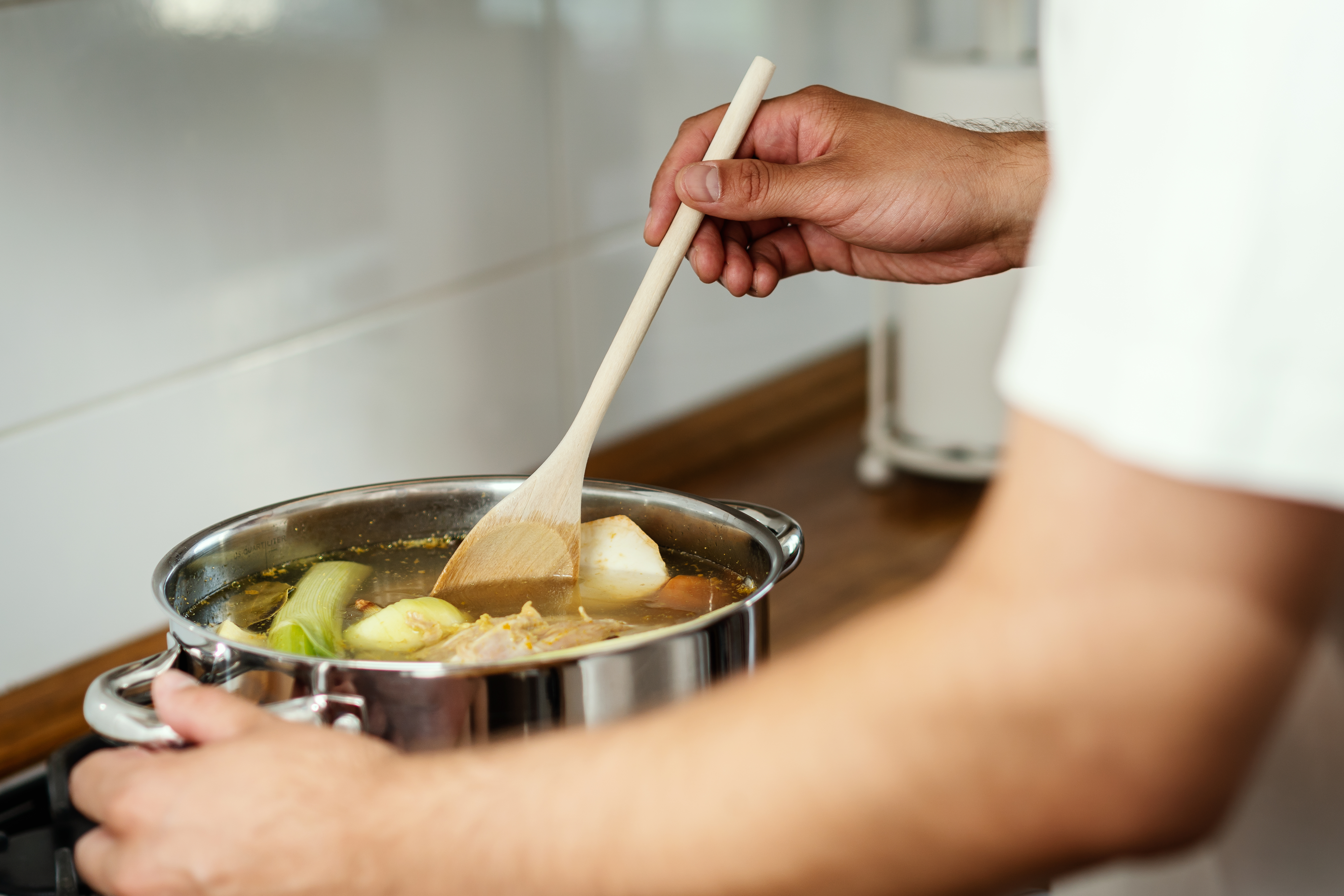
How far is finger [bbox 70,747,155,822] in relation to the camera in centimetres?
43

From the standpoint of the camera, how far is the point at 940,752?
31cm

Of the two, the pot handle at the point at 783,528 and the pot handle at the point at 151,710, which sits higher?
the pot handle at the point at 783,528

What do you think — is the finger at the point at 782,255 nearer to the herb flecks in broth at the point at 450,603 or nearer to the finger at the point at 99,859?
the herb flecks in broth at the point at 450,603

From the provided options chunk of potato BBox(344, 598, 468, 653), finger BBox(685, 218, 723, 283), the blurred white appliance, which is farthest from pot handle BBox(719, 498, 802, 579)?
the blurred white appliance

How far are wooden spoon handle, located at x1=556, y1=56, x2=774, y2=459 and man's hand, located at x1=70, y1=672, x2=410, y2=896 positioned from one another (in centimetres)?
25

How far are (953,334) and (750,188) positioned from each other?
73cm

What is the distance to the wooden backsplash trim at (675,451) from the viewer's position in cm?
90

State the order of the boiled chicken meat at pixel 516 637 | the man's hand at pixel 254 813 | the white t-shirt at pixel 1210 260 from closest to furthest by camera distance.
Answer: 1. the white t-shirt at pixel 1210 260
2. the man's hand at pixel 254 813
3. the boiled chicken meat at pixel 516 637

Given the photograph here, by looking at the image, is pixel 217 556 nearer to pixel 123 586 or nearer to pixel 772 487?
pixel 123 586

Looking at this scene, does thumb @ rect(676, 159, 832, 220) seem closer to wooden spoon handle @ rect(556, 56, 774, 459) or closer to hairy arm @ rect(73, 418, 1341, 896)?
wooden spoon handle @ rect(556, 56, 774, 459)

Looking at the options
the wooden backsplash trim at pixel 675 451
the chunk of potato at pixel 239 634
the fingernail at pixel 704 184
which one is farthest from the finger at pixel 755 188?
the wooden backsplash trim at pixel 675 451

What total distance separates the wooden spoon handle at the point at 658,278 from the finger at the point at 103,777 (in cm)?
25

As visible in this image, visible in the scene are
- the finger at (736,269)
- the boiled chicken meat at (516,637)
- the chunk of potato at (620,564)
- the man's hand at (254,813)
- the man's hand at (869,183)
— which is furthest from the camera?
the finger at (736,269)

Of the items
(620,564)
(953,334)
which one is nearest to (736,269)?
(620,564)
